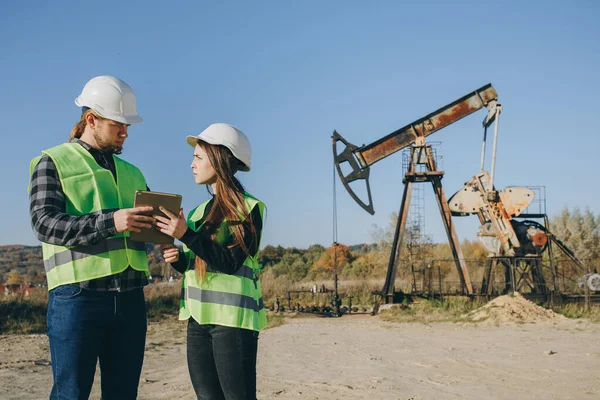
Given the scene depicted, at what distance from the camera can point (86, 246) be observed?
239cm

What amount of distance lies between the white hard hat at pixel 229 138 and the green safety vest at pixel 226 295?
20 cm

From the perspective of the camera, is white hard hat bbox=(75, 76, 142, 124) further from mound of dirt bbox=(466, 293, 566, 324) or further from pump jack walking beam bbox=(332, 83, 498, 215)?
pump jack walking beam bbox=(332, 83, 498, 215)

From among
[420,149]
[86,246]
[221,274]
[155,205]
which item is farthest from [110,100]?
[420,149]

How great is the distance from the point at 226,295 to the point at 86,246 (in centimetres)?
62

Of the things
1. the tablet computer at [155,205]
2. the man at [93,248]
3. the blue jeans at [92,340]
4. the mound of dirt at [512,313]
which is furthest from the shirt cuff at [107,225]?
the mound of dirt at [512,313]

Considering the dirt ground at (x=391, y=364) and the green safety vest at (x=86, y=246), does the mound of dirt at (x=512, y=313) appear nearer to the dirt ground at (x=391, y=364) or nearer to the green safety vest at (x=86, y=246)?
the dirt ground at (x=391, y=364)

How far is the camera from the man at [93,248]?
230 cm

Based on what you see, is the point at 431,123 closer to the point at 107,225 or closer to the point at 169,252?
the point at 169,252

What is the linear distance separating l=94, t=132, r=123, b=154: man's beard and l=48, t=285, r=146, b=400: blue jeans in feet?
2.08

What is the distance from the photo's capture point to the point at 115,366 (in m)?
2.49

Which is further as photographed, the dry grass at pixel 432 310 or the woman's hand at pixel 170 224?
the dry grass at pixel 432 310

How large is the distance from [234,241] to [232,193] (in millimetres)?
220

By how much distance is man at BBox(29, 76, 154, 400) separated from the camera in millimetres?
2305

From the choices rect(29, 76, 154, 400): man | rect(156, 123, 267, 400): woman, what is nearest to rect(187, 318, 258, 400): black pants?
rect(156, 123, 267, 400): woman
